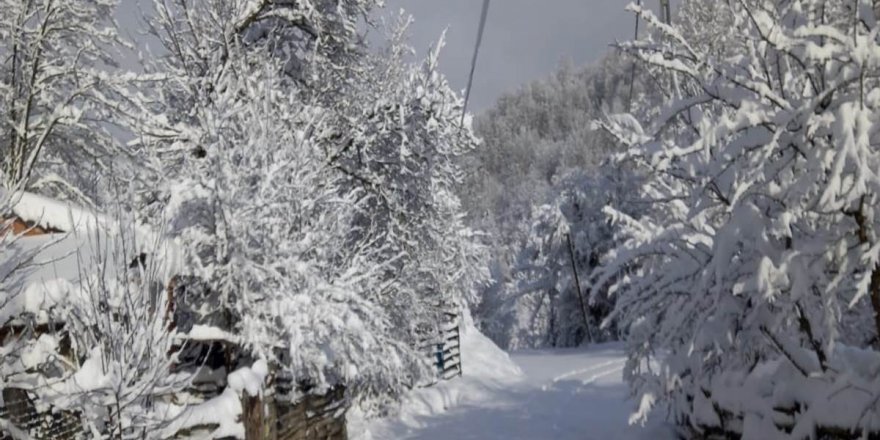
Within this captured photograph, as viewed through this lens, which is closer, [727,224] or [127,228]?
[727,224]

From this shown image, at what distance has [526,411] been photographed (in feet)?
44.4

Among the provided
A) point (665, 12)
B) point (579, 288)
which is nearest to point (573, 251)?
point (579, 288)

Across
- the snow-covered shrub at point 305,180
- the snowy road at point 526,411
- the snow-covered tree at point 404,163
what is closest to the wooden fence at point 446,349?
the snowy road at point 526,411

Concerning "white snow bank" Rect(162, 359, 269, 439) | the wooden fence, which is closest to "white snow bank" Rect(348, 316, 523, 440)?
the wooden fence

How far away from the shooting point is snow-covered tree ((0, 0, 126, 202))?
1170cm

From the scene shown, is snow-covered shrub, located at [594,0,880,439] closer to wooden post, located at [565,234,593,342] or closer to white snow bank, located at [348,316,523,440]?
white snow bank, located at [348,316,523,440]

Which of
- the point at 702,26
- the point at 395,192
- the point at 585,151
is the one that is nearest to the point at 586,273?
the point at 702,26

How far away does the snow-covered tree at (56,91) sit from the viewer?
11.7 metres

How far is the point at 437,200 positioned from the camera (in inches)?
566

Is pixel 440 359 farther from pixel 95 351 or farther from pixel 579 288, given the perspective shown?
pixel 579 288

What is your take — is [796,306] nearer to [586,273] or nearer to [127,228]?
[127,228]

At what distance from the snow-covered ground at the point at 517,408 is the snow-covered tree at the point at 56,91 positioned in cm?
673

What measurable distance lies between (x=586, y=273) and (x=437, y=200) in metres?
23.0

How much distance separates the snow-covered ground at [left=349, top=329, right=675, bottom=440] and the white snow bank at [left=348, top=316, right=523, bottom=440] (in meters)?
0.02
